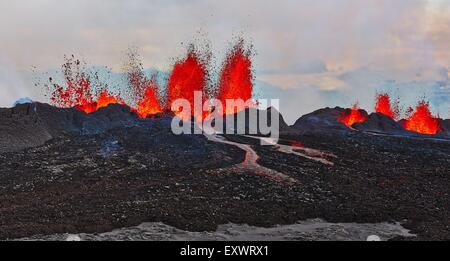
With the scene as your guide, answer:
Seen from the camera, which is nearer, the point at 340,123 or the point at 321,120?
the point at 340,123

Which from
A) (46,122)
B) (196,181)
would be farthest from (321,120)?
(196,181)

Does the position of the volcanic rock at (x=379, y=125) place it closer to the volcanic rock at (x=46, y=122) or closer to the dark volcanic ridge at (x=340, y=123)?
the dark volcanic ridge at (x=340, y=123)

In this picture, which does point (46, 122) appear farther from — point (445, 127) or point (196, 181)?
point (445, 127)

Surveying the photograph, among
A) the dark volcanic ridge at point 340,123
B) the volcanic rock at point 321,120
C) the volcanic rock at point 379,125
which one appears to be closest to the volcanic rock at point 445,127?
the dark volcanic ridge at point 340,123

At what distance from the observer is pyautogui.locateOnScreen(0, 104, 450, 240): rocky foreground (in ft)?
98.6

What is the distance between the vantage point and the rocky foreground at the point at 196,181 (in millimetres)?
30047

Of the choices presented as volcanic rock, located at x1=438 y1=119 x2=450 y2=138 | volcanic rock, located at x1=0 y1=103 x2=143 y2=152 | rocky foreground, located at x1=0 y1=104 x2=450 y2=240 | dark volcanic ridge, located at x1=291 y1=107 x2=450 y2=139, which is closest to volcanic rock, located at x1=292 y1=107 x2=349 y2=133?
dark volcanic ridge, located at x1=291 y1=107 x2=450 y2=139

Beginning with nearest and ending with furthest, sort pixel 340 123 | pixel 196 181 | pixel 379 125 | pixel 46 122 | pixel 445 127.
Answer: pixel 196 181 < pixel 46 122 < pixel 340 123 < pixel 379 125 < pixel 445 127

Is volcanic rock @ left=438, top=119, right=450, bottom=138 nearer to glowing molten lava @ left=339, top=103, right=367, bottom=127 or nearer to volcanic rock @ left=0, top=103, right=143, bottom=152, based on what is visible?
glowing molten lava @ left=339, top=103, right=367, bottom=127

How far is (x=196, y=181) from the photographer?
38.4 meters

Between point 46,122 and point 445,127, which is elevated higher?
point 46,122

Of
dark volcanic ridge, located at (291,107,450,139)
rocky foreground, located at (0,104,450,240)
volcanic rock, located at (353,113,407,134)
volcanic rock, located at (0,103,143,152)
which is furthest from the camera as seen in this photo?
volcanic rock, located at (353,113,407,134)
